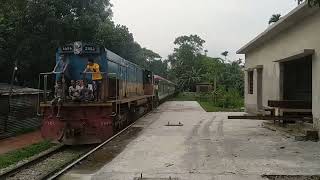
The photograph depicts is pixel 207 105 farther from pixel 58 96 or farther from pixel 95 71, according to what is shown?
pixel 58 96

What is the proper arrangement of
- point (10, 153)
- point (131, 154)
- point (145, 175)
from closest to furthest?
1. point (145, 175)
2. point (131, 154)
3. point (10, 153)

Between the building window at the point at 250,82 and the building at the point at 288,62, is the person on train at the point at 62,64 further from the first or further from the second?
the building window at the point at 250,82

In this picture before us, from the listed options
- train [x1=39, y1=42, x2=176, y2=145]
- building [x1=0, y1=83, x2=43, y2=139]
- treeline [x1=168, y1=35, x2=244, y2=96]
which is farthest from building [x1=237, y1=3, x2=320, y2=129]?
treeline [x1=168, y1=35, x2=244, y2=96]

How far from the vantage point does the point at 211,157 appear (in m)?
12.3

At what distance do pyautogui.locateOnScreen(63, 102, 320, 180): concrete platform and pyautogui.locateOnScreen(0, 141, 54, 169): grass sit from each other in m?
3.12

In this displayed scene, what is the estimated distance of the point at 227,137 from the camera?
1695cm

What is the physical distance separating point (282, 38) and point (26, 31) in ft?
56.3

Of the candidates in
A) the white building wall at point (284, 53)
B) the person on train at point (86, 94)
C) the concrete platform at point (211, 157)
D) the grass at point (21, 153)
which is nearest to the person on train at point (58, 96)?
the person on train at point (86, 94)

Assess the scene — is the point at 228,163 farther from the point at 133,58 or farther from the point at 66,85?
the point at 133,58

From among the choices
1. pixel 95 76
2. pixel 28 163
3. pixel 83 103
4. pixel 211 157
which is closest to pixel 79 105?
pixel 83 103

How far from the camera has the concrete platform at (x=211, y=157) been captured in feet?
33.7

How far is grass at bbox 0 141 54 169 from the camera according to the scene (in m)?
13.2

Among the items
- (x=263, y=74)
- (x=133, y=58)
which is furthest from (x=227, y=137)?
(x=133, y=58)

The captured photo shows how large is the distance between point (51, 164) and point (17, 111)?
10.0 meters
